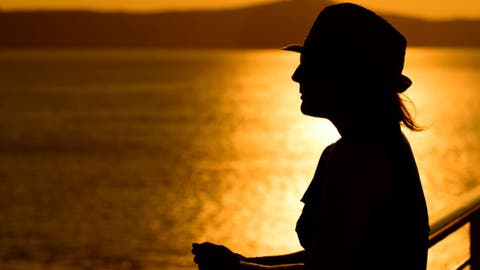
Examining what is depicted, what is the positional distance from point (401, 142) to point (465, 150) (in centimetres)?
6669

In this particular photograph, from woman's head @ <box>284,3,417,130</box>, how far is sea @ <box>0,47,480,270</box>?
17 cm

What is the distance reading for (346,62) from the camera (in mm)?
1965

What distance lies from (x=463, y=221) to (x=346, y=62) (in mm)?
1345

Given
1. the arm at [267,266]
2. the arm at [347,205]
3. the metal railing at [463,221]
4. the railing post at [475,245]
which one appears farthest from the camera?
the railing post at [475,245]

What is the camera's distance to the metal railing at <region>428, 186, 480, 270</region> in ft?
9.42

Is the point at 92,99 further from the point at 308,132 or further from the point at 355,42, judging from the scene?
the point at 355,42

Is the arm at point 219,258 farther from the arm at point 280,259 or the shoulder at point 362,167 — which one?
the shoulder at point 362,167

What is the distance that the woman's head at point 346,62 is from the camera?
1964 mm

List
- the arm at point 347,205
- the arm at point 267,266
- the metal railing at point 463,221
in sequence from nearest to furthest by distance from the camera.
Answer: the arm at point 347,205
the arm at point 267,266
the metal railing at point 463,221

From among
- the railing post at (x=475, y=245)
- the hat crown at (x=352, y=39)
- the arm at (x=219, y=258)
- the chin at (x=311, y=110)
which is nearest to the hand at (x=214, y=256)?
the arm at (x=219, y=258)

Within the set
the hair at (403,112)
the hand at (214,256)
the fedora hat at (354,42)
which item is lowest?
the hand at (214,256)

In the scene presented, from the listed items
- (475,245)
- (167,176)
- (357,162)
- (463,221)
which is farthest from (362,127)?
(167,176)

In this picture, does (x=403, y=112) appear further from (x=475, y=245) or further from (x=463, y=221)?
(x=475, y=245)

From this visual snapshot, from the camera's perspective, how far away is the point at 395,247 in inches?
75.0
